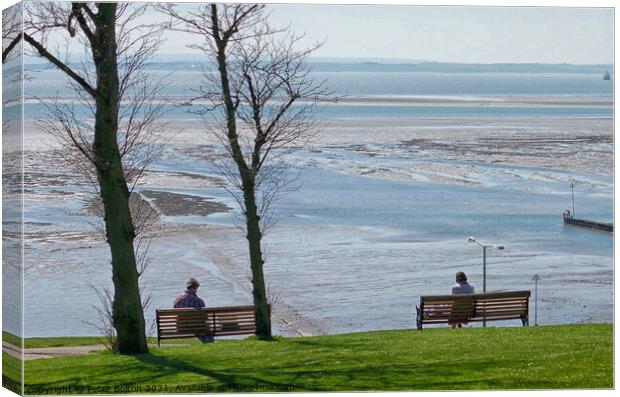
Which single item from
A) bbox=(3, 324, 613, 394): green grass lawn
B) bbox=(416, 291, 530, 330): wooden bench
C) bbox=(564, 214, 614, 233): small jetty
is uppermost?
bbox=(564, 214, 614, 233): small jetty

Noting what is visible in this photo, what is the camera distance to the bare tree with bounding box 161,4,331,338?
60.2ft

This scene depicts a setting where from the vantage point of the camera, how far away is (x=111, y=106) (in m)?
18.1

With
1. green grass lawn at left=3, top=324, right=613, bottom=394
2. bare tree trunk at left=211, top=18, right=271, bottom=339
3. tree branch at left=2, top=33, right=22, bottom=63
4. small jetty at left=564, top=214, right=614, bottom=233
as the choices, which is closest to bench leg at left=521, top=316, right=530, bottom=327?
green grass lawn at left=3, top=324, right=613, bottom=394

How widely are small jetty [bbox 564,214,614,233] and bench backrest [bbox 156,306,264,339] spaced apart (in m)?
3.74

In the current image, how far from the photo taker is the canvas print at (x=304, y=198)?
17.9 metres

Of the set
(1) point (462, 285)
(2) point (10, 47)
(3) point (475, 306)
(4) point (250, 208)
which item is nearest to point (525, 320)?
(3) point (475, 306)

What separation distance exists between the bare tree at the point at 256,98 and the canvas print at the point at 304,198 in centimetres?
2

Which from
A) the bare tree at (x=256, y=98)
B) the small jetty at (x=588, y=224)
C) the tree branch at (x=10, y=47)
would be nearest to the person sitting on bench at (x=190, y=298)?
the bare tree at (x=256, y=98)

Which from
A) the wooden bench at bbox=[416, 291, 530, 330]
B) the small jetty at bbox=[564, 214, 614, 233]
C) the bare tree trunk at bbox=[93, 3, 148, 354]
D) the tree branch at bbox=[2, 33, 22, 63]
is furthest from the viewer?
the wooden bench at bbox=[416, 291, 530, 330]

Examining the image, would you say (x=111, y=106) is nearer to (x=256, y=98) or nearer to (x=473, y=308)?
(x=256, y=98)

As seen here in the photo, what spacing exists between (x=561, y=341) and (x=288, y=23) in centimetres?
469

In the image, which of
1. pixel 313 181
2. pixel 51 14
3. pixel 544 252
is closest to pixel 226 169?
pixel 313 181

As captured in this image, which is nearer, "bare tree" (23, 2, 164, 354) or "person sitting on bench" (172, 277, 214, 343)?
"bare tree" (23, 2, 164, 354)

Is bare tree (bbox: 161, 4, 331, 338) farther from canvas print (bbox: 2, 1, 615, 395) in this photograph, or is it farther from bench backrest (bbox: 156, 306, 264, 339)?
bench backrest (bbox: 156, 306, 264, 339)
